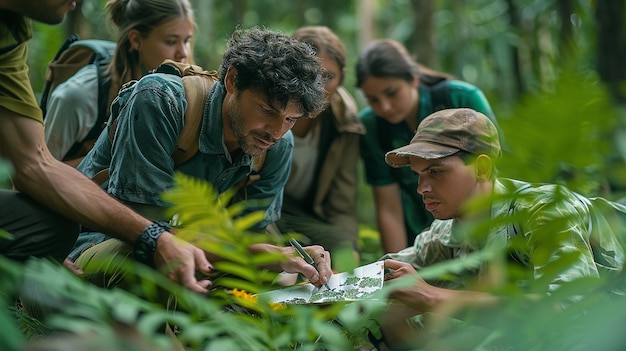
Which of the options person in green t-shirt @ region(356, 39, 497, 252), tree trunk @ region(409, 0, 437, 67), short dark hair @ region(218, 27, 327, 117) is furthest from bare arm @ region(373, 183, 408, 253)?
tree trunk @ region(409, 0, 437, 67)

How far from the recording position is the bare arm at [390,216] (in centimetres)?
484

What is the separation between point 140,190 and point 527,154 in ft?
5.94

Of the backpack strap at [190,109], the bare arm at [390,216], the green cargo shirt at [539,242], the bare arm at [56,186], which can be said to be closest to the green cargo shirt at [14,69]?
the bare arm at [56,186]

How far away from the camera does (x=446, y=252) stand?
11.2 feet

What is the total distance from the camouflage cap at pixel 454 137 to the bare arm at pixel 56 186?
1.14m

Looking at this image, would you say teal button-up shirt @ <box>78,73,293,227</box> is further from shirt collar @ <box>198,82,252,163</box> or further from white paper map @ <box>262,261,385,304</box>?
white paper map @ <box>262,261,385,304</box>

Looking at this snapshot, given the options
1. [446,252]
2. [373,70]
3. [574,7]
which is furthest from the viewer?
[574,7]

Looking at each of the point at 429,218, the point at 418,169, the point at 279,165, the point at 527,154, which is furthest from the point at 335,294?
the point at 429,218

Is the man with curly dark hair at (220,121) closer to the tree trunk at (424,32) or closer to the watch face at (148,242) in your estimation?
the watch face at (148,242)

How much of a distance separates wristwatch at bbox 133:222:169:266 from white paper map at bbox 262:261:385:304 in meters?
0.43

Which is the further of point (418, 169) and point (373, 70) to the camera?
point (373, 70)

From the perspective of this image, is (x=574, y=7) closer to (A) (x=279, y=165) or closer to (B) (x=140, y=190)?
(A) (x=279, y=165)

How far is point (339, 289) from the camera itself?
292 cm

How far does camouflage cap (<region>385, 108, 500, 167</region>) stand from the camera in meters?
3.21
